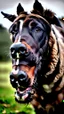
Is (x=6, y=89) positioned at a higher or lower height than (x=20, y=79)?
lower

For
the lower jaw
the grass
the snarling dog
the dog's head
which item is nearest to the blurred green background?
the grass

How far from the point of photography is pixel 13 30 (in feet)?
9.97

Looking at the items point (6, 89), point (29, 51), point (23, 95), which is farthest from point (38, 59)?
point (6, 89)

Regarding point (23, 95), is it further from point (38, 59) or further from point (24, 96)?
point (38, 59)

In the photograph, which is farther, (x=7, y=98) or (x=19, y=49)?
(x=7, y=98)

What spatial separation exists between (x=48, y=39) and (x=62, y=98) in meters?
0.61

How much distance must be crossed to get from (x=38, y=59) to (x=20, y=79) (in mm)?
241

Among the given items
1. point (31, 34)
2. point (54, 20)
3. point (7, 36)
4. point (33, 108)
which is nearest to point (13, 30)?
point (31, 34)

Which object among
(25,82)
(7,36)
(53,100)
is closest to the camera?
(25,82)

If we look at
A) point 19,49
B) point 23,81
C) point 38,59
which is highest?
point 19,49

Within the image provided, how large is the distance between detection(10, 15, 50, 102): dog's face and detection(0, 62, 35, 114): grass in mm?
693

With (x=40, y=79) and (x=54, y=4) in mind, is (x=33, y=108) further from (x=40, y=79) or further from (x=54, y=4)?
(x=54, y=4)

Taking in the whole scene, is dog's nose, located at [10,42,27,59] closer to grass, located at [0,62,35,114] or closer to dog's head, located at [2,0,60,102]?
dog's head, located at [2,0,60,102]

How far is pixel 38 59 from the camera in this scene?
9.66 ft
